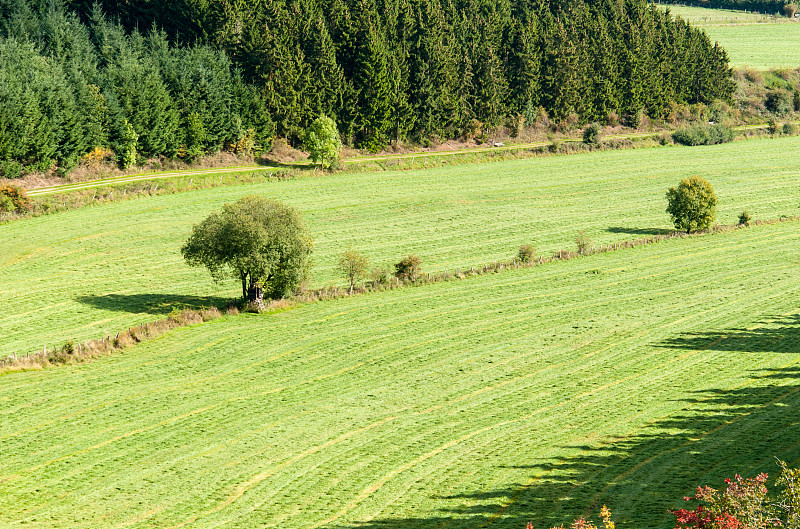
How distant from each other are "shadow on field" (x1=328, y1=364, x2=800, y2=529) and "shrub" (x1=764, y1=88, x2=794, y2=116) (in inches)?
5772

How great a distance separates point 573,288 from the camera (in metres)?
72.0

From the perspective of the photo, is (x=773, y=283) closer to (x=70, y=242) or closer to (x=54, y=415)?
(x=54, y=415)

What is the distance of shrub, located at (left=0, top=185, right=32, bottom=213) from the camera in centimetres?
8981

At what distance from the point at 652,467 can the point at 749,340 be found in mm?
21965

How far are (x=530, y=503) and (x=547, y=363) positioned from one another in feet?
63.0

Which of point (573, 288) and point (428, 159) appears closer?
point (573, 288)

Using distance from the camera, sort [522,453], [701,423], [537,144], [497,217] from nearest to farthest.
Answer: [522,453]
[701,423]
[497,217]
[537,144]

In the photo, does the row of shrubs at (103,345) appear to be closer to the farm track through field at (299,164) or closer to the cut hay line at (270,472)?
the cut hay line at (270,472)

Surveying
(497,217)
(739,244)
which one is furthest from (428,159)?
(739,244)

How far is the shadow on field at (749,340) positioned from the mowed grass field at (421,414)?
209 millimetres

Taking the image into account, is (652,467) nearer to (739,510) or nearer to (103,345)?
(739,510)

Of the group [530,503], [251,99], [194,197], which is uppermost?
[251,99]

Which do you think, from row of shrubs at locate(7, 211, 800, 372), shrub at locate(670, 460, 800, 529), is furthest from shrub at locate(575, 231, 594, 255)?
shrub at locate(670, 460, 800, 529)

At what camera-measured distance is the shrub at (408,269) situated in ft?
242
